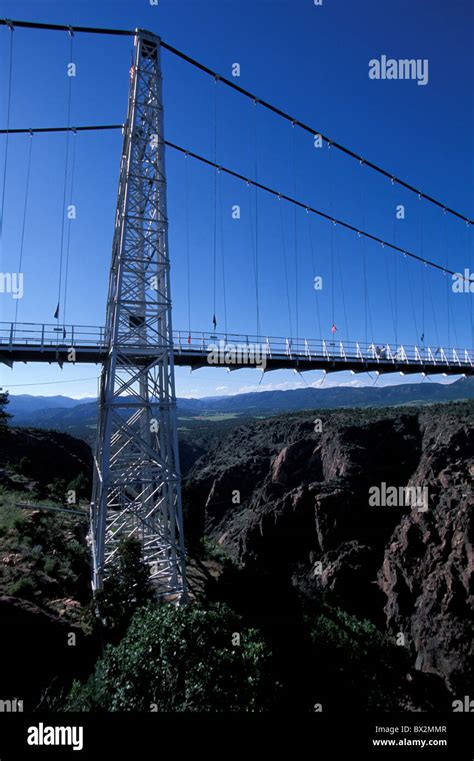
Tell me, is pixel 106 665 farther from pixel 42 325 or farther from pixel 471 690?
pixel 471 690

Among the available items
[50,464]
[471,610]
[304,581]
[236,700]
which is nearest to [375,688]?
[236,700]

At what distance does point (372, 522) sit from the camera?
3700 cm

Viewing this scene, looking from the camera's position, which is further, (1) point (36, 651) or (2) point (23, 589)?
(2) point (23, 589)

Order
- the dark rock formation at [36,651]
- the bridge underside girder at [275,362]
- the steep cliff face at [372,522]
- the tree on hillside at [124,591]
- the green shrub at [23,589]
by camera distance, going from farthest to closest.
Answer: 1. the steep cliff face at [372,522]
2. the bridge underside girder at [275,362]
3. the green shrub at [23,589]
4. the tree on hillside at [124,591]
5. the dark rock formation at [36,651]

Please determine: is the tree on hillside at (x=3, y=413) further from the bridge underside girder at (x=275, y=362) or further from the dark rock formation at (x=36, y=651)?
the dark rock formation at (x=36, y=651)

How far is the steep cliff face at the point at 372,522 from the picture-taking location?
25.5 m

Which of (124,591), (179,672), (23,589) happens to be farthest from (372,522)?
(179,672)

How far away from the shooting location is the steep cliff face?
25453 millimetres

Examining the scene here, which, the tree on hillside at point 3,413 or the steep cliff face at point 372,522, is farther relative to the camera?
the steep cliff face at point 372,522

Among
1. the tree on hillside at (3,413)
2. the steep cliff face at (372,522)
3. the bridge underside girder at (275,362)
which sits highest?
the bridge underside girder at (275,362)

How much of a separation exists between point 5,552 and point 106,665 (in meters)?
8.50

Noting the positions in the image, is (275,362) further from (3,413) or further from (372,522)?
(372,522)

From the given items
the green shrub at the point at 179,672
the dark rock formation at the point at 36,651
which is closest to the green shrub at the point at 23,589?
the dark rock formation at the point at 36,651

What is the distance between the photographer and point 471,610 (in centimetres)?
2414
